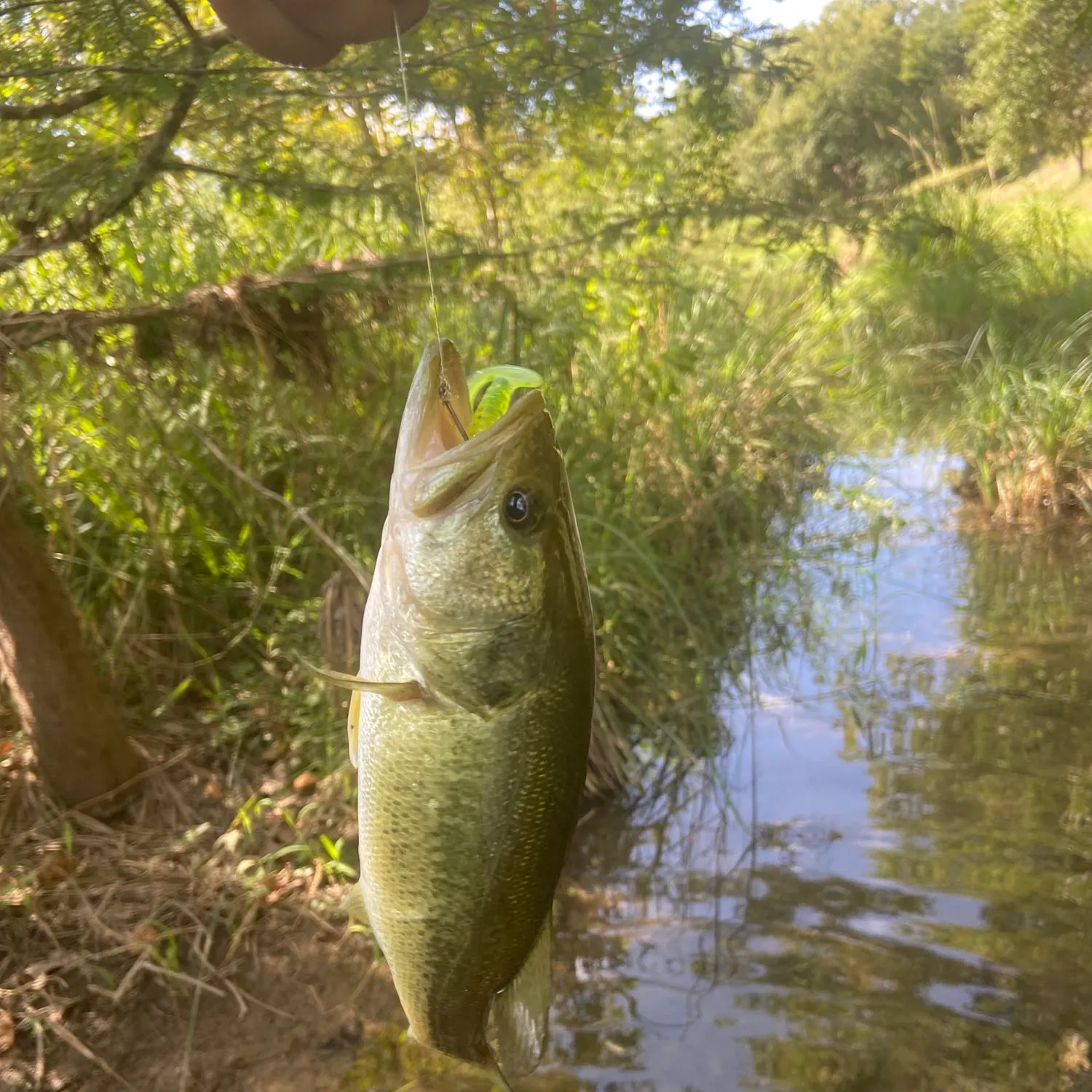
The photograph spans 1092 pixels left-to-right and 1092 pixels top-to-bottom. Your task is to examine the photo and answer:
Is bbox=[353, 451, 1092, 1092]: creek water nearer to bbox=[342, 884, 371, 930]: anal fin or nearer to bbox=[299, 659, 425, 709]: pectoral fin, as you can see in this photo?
bbox=[342, 884, 371, 930]: anal fin

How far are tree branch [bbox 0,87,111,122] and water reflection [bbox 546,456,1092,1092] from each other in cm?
299

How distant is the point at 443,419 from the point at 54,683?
2.27 m

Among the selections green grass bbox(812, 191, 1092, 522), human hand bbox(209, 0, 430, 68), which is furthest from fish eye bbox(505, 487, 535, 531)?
green grass bbox(812, 191, 1092, 522)

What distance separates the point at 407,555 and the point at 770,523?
4.26 m

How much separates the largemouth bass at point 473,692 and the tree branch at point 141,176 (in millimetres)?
1791

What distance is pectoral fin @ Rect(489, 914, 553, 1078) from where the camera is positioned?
1.25m

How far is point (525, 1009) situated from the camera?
1271 mm

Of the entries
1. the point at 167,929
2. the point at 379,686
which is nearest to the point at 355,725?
the point at 379,686

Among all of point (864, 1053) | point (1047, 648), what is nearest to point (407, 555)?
point (864, 1053)

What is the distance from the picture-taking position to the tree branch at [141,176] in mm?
2350

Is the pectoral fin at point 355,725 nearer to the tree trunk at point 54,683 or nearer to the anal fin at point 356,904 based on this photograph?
the anal fin at point 356,904

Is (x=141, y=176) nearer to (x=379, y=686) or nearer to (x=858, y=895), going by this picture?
(x=379, y=686)

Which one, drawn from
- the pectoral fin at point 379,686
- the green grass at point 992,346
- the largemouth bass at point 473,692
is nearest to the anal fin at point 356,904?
the largemouth bass at point 473,692

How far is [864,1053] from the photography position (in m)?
2.55
